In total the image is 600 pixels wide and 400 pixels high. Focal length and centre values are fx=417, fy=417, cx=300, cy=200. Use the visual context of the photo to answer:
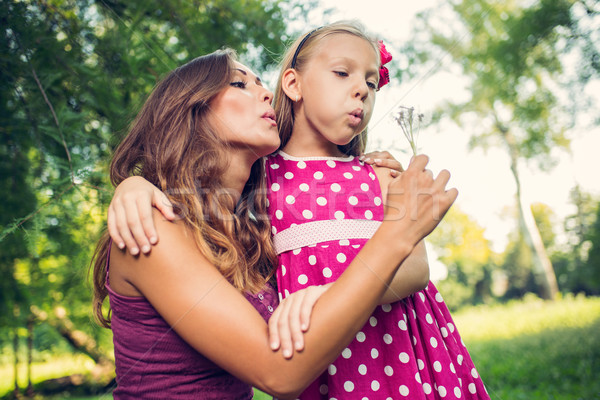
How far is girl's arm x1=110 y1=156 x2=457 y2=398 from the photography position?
3.58ft

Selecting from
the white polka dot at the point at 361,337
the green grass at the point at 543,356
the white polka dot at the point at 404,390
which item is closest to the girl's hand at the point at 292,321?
the white polka dot at the point at 361,337

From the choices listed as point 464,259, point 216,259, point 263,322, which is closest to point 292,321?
point 263,322

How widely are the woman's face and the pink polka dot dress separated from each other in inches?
9.0

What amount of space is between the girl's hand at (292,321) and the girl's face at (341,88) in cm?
86

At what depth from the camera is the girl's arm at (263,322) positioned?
109 centimetres

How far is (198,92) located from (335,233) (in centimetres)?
82

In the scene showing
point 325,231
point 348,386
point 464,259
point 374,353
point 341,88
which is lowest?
point 464,259

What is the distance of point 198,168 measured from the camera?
5.57 ft

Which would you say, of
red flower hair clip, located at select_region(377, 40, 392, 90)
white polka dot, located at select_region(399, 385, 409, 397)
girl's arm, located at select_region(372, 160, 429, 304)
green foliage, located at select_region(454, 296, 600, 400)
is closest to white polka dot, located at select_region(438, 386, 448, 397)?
white polka dot, located at select_region(399, 385, 409, 397)

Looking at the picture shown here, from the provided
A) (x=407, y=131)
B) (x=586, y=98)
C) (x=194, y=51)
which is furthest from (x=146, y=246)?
(x=586, y=98)

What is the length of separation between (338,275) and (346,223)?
222mm

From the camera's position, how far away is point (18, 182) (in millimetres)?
3062

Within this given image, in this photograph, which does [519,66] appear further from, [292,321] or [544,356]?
[292,321]

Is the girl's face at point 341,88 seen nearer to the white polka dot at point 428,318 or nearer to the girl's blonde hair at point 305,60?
the girl's blonde hair at point 305,60
